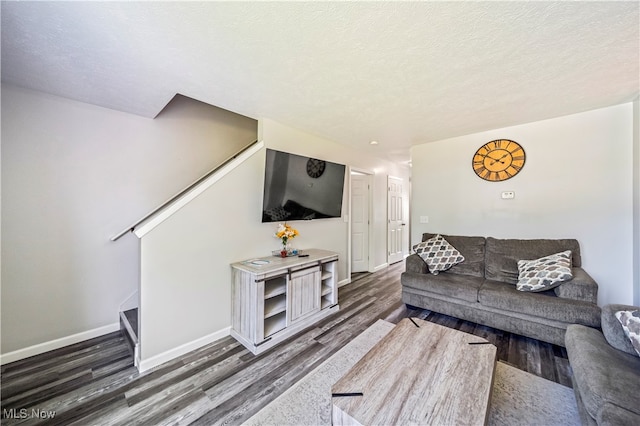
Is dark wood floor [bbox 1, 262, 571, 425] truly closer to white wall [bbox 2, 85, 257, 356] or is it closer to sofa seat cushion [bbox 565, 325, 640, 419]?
white wall [bbox 2, 85, 257, 356]

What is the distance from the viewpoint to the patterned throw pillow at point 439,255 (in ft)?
9.96

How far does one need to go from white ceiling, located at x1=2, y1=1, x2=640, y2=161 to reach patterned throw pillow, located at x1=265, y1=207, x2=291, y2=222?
113 centimetres

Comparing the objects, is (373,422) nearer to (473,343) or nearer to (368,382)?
(368,382)

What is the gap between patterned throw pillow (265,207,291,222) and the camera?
272cm

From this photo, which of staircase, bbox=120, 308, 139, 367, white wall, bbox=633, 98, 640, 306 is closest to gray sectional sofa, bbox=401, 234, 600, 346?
white wall, bbox=633, 98, 640, 306

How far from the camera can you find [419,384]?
1.22 m

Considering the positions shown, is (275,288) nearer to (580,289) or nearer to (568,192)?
(580,289)

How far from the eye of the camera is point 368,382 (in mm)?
1229

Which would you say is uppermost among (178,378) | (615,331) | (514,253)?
(514,253)

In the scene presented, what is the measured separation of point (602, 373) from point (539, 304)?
117 cm

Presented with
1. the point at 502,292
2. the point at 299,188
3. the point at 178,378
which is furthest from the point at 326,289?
the point at 502,292

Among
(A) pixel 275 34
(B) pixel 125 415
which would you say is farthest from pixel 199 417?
(A) pixel 275 34

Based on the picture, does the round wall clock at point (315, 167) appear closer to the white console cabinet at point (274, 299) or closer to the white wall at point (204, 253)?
the white wall at point (204, 253)

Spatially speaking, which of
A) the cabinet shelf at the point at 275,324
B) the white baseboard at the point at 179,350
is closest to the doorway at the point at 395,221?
the cabinet shelf at the point at 275,324
